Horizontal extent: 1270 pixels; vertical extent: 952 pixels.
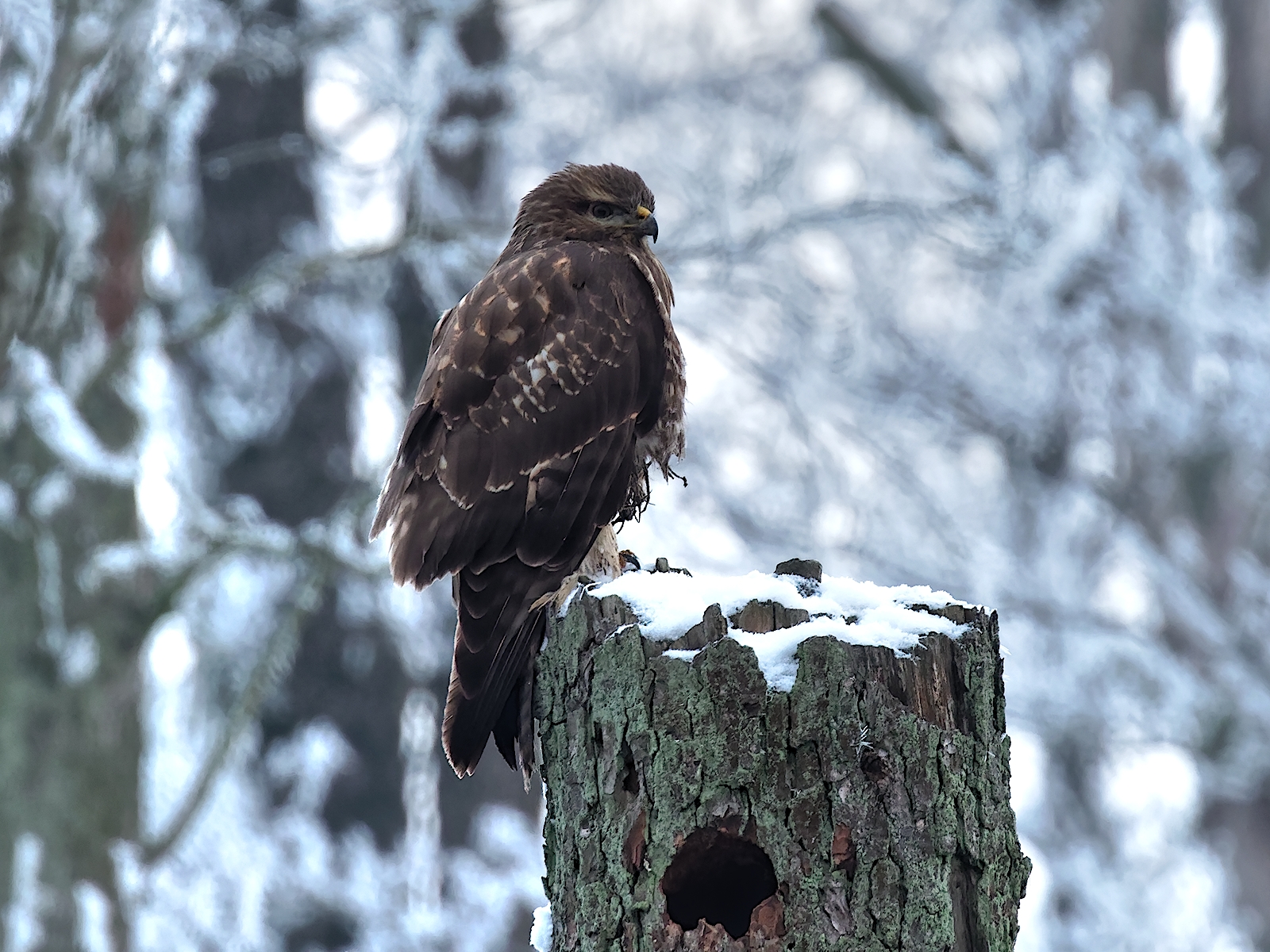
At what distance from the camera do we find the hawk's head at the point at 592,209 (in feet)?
14.3

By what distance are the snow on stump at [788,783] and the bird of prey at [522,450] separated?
2.01ft

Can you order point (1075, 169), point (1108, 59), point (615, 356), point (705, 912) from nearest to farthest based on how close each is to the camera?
point (705, 912) < point (615, 356) < point (1075, 169) < point (1108, 59)

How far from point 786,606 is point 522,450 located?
116 cm

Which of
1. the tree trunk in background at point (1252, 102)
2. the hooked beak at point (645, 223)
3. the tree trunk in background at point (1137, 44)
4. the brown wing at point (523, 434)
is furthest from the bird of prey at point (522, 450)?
the tree trunk in background at point (1137, 44)

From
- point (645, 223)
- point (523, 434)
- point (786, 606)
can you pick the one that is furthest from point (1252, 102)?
point (786, 606)

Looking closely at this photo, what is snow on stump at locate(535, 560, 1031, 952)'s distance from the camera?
8.04 ft

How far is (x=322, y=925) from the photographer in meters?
9.76

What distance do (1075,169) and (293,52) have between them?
15.8ft

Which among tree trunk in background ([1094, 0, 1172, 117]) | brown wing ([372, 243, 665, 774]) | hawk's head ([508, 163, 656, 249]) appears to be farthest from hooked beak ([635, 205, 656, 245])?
tree trunk in background ([1094, 0, 1172, 117])

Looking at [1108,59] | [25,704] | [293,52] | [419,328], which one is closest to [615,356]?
[25,704]

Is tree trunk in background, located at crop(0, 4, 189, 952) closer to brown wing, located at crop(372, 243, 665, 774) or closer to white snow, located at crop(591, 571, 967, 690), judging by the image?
brown wing, located at crop(372, 243, 665, 774)

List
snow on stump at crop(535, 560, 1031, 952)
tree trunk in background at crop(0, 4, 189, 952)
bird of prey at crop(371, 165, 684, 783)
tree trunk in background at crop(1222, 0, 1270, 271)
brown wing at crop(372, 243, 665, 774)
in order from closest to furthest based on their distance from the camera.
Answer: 1. snow on stump at crop(535, 560, 1031, 952)
2. bird of prey at crop(371, 165, 684, 783)
3. brown wing at crop(372, 243, 665, 774)
4. tree trunk in background at crop(0, 4, 189, 952)
5. tree trunk in background at crop(1222, 0, 1270, 271)

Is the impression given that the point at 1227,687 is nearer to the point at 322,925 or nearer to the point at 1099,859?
the point at 1099,859

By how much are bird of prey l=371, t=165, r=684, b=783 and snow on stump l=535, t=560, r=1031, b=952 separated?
0.61 meters
